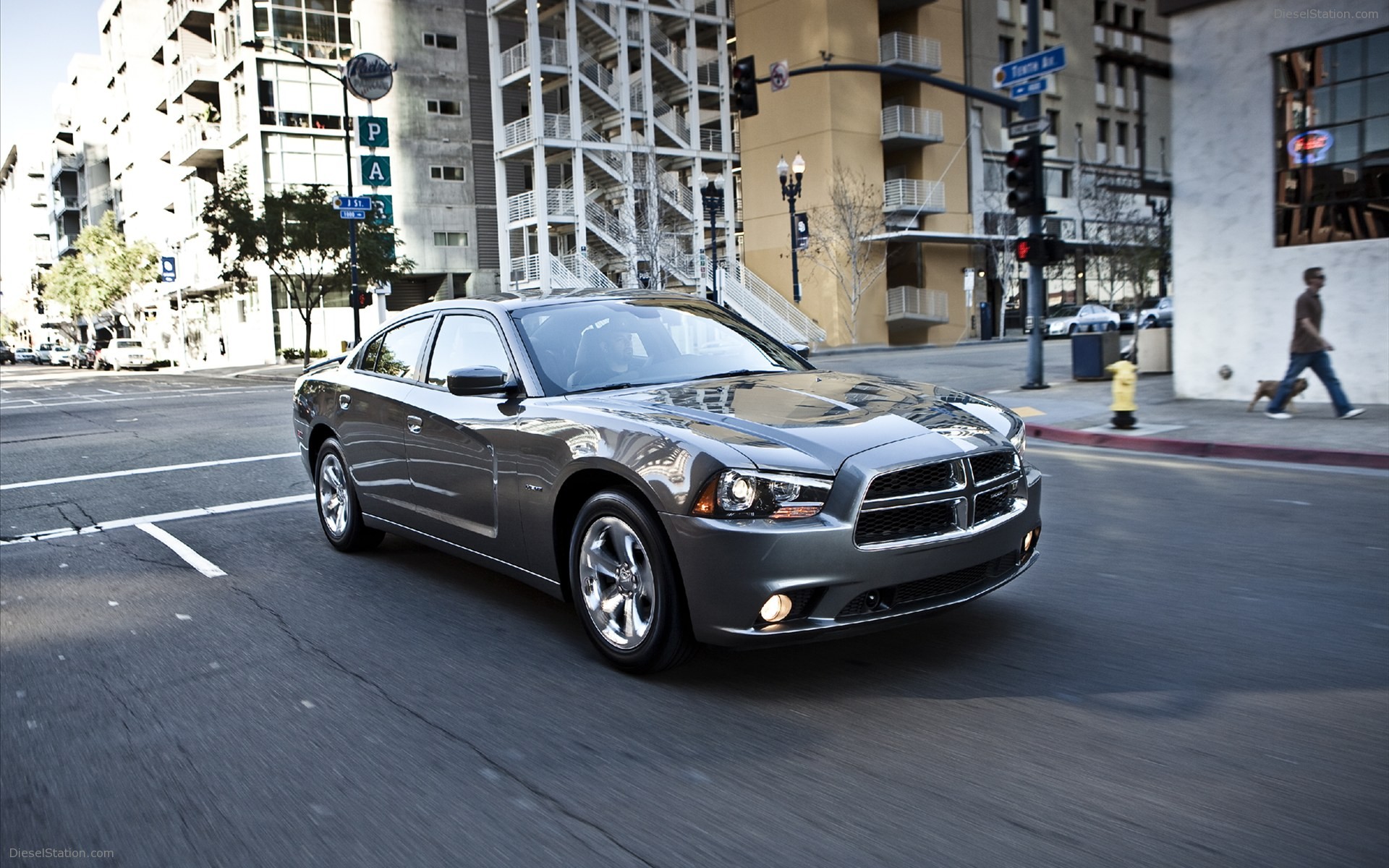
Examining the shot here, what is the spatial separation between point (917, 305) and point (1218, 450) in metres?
35.4

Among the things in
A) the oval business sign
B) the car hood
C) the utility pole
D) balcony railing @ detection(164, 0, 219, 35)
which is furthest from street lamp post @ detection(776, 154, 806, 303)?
balcony railing @ detection(164, 0, 219, 35)

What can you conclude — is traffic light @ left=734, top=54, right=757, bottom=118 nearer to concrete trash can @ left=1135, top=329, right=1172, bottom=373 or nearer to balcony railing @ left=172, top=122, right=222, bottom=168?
concrete trash can @ left=1135, top=329, right=1172, bottom=373

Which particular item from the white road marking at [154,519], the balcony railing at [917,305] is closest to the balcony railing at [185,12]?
the balcony railing at [917,305]

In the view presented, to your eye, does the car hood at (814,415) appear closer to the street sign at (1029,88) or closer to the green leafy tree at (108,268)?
the street sign at (1029,88)

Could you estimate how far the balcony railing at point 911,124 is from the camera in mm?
44719

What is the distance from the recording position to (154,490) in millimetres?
10344

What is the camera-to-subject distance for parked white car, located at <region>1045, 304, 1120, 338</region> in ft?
144

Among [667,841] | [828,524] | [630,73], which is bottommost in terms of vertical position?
[667,841]

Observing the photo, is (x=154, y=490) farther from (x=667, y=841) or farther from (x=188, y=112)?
(x=188, y=112)

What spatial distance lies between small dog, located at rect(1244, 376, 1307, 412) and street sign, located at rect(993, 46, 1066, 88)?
5.12 m

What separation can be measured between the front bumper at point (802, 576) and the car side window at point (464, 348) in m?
1.79

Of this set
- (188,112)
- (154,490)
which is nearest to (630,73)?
(188,112)

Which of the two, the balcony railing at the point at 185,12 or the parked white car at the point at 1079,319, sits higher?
the balcony railing at the point at 185,12

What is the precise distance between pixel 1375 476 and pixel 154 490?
10.7 meters
